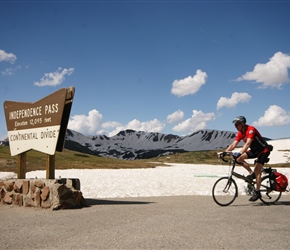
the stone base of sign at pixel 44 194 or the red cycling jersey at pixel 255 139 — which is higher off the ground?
the red cycling jersey at pixel 255 139

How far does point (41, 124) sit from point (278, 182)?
27.1 ft

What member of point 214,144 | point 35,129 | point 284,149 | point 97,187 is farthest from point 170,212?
point 214,144

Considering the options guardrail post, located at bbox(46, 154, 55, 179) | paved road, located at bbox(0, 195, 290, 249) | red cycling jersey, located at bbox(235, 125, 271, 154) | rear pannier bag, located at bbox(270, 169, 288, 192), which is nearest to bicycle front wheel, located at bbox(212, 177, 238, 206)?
paved road, located at bbox(0, 195, 290, 249)

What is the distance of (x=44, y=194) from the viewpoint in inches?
408

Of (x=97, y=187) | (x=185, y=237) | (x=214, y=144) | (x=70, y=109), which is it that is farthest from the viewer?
(x=214, y=144)

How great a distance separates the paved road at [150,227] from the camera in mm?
5844

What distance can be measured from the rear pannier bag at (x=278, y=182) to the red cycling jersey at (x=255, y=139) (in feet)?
3.56

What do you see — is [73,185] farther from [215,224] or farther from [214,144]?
[214,144]

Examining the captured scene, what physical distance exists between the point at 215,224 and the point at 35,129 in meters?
7.64

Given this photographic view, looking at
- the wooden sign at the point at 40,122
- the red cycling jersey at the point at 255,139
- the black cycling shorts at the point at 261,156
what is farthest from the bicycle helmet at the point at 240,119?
the wooden sign at the point at 40,122

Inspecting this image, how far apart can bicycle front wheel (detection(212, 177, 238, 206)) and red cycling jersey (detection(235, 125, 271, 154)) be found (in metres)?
1.25

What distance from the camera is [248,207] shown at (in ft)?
32.1

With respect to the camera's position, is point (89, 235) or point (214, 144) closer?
point (89, 235)

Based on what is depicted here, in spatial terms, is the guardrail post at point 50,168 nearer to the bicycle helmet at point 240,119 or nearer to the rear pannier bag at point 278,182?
the bicycle helmet at point 240,119
